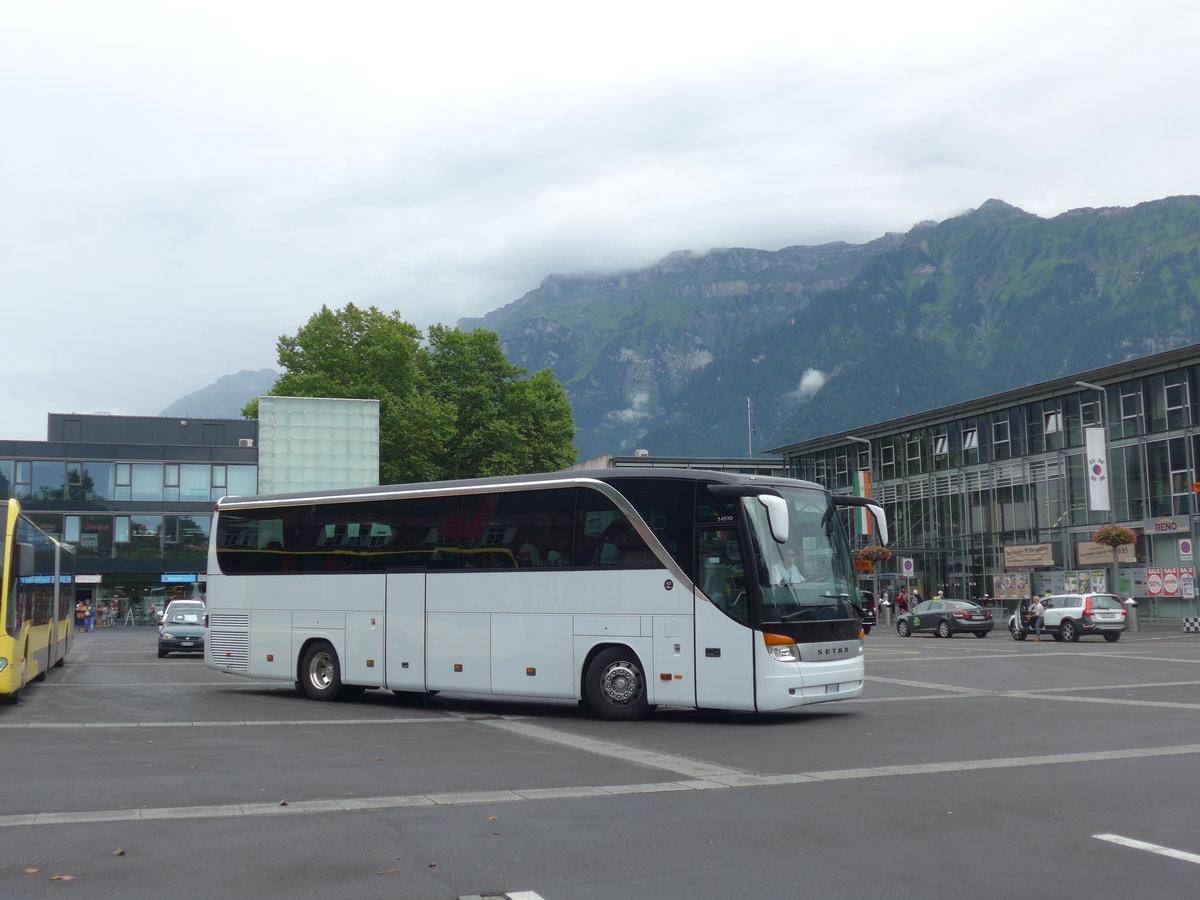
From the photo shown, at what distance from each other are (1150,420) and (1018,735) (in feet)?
141

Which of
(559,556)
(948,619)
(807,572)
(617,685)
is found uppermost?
(559,556)

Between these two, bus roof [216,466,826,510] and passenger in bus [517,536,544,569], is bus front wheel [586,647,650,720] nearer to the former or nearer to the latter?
passenger in bus [517,536,544,569]

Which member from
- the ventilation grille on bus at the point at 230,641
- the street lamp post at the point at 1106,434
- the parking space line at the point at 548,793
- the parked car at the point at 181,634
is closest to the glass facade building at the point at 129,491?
the parked car at the point at 181,634

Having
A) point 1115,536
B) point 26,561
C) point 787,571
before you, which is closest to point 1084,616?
point 1115,536

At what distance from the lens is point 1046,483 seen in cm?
5872

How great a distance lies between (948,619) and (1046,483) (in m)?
15.6

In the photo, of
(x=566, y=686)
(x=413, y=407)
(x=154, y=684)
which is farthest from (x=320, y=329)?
(x=566, y=686)

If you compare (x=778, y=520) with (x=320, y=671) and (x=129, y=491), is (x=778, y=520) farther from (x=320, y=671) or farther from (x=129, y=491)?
(x=129, y=491)

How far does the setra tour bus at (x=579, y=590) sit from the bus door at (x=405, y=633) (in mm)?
26

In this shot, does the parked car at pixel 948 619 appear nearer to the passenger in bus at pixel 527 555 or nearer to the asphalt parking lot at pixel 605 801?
the asphalt parking lot at pixel 605 801

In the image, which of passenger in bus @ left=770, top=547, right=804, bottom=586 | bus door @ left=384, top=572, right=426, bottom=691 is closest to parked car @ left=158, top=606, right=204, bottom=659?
bus door @ left=384, top=572, right=426, bottom=691

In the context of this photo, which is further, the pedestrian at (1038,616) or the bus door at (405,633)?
the pedestrian at (1038,616)

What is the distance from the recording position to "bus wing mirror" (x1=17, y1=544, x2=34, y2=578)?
16.8 meters

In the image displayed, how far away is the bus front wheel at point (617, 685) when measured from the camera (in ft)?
52.3
